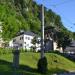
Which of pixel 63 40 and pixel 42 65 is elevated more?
pixel 63 40

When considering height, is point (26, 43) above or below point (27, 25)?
below

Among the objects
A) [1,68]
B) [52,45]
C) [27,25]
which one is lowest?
[1,68]

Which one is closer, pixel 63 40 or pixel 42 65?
pixel 42 65

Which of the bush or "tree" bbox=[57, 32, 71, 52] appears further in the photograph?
"tree" bbox=[57, 32, 71, 52]

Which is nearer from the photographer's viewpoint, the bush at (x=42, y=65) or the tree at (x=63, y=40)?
the bush at (x=42, y=65)

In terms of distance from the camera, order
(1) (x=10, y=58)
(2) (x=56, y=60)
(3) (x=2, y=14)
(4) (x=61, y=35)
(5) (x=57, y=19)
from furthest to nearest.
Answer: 1. (5) (x=57, y=19)
2. (4) (x=61, y=35)
3. (3) (x=2, y=14)
4. (2) (x=56, y=60)
5. (1) (x=10, y=58)

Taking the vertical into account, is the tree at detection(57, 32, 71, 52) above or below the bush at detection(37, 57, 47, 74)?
above

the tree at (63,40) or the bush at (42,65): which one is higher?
the tree at (63,40)

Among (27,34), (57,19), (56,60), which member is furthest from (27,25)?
(56,60)

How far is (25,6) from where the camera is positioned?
14762 centimetres

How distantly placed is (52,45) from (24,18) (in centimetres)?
3000

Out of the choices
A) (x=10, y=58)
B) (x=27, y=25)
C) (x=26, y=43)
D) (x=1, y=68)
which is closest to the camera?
(x=1, y=68)

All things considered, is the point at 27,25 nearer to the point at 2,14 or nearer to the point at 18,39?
the point at 18,39

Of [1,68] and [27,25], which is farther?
[27,25]
